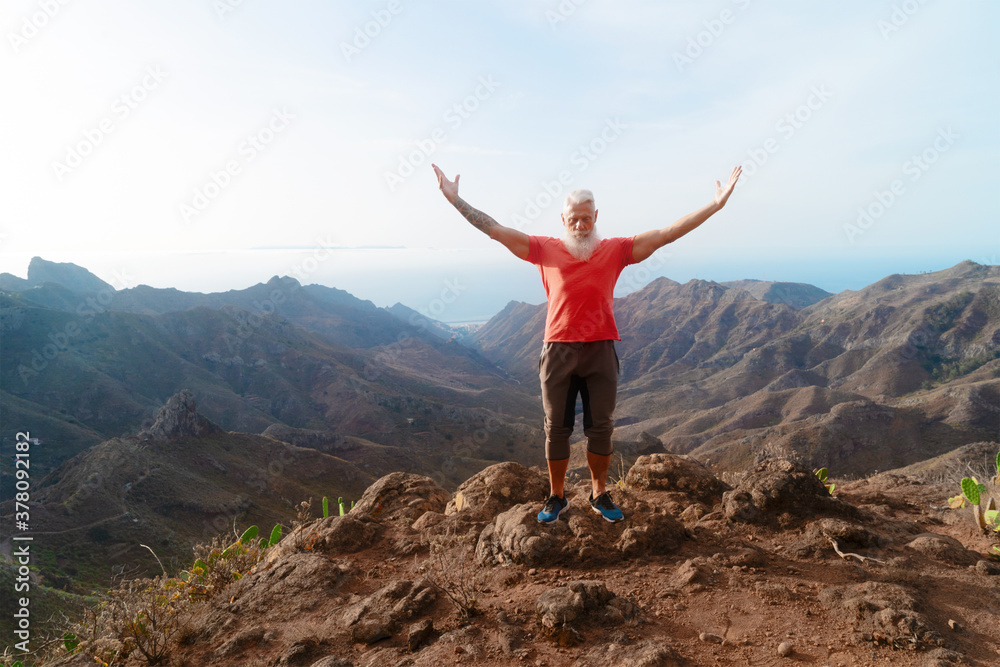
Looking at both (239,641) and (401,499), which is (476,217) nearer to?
(401,499)

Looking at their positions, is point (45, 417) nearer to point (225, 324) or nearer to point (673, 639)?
point (225, 324)

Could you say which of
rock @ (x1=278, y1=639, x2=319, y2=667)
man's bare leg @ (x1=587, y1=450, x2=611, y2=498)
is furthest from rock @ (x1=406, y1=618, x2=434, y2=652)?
man's bare leg @ (x1=587, y1=450, x2=611, y2=498)

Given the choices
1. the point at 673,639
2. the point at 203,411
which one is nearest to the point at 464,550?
the point at 673,639

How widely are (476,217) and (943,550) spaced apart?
4.09 metres

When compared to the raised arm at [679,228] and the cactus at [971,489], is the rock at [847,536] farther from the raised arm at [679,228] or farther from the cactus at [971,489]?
the raised arm at [679,228]

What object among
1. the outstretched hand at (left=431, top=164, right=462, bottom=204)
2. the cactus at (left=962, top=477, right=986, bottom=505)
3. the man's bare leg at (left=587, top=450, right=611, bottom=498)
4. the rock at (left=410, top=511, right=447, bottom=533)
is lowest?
the cactus at (left=962, top=477, right=986, bottom=505)

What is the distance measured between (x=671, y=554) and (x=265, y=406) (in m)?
72.1

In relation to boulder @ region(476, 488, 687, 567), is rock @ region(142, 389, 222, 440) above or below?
below

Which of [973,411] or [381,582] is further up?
[381,582]

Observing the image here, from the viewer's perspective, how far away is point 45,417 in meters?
45.7

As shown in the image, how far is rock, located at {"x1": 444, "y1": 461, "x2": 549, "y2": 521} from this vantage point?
16.2ft

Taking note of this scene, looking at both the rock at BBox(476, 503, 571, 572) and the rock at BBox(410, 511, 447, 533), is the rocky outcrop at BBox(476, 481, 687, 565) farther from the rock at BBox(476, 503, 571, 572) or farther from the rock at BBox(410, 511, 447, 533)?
the rock at BBox(410, 511, 447, 533)

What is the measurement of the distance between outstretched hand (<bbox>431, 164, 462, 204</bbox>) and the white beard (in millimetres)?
968

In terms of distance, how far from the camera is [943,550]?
12.4 feet
